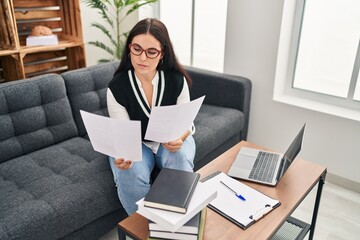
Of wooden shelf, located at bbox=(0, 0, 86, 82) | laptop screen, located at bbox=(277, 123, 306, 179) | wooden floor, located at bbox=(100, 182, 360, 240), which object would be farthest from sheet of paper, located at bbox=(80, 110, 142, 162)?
wooden shelf, located at bbox=(0, 0, 86, 82)

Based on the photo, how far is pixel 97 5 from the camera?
8.63 ft

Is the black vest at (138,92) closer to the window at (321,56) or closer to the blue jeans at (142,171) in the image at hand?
the blue jeans at (142,171)

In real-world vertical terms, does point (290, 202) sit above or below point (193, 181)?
below

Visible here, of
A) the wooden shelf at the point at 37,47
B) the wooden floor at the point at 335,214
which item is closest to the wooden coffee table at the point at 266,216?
the wooden floor at the point at 335,214

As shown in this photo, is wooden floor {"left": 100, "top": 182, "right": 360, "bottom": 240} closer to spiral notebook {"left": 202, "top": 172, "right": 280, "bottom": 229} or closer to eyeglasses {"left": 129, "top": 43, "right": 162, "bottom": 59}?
spiral notebook {"left": 202, "top": 172, "right": 280, "bottom": 229}

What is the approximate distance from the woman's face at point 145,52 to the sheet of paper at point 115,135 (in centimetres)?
37

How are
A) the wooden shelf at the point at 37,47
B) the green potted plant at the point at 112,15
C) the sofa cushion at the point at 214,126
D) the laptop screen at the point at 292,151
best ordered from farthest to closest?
the green potted plant at the point at 112,15
the wooden shelf at the point at 37,47
the sofa cushion at the point at 214,126
the laptop screen at the point at 292,151

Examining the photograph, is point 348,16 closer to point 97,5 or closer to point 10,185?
point 97,5

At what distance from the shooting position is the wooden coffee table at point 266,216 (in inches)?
43.5

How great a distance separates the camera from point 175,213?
0.98 metres

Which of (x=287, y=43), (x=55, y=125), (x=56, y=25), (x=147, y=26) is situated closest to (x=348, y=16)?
(x=287, y=43)

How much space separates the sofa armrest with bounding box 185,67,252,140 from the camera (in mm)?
2374

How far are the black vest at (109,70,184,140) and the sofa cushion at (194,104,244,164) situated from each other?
0.50 m

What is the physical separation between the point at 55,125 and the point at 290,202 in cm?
140
